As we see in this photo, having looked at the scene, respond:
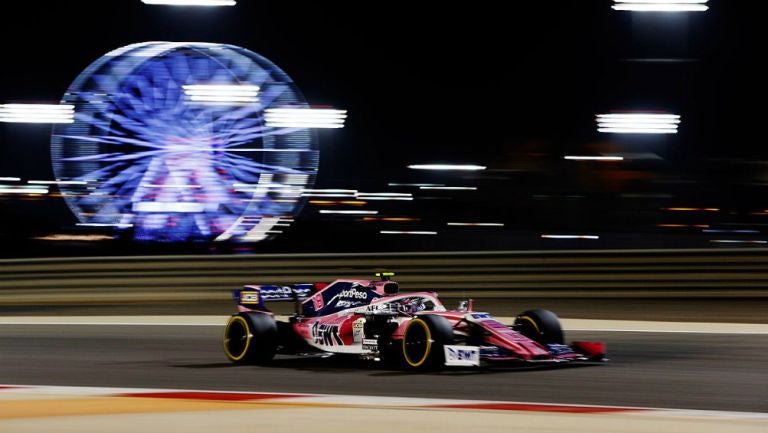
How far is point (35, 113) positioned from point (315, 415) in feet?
61.7

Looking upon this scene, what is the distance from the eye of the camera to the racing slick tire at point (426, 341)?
31.1 ft

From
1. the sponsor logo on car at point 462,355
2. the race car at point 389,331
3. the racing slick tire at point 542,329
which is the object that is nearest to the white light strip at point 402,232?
the race car at point 389,331

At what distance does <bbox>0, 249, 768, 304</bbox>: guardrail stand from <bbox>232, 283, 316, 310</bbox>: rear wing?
5.13m

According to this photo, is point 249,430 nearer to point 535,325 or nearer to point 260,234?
point 535,325

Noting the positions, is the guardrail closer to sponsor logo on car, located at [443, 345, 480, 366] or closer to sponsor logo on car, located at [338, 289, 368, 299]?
sponsor logo on car, located at [338, 289, 368, 299]

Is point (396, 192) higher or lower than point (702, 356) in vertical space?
higher

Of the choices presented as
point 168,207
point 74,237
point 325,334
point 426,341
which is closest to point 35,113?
point 74,237

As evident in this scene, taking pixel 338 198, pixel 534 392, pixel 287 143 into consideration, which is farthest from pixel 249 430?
pixel 338 198

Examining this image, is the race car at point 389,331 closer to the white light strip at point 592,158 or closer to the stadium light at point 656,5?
the stadium light at point 656,5

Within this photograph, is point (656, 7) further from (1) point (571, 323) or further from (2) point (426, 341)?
(2) point (426, 341)

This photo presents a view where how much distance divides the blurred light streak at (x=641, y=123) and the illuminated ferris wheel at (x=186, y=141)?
6.88m

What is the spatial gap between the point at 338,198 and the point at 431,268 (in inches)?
677

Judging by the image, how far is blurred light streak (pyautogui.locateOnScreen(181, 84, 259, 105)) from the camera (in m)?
25.5

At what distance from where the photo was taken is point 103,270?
17.9 m
